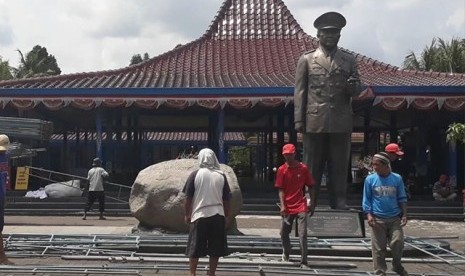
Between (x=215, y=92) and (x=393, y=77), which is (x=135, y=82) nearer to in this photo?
(x=215, y=92)

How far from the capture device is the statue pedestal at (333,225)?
10.2m

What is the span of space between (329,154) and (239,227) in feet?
14.1

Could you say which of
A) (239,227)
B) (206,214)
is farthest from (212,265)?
(239,227)

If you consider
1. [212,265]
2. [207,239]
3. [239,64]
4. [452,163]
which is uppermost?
[239,64]

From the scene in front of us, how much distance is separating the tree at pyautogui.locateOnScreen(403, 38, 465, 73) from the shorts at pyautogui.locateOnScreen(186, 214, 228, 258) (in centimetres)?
2899

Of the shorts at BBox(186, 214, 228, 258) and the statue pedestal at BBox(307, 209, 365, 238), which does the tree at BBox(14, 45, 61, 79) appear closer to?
the statue pedestal at BBox(307, 209, 365, 238)

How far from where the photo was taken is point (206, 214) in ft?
23.8

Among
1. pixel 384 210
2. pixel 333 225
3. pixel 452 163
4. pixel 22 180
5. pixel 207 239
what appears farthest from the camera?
pixel 452 163

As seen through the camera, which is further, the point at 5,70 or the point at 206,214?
the point at 5,70

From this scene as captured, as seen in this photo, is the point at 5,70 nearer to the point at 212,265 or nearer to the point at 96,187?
the point at 96,187

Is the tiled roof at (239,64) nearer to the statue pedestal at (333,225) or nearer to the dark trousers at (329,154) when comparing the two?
the dark trousers at (329,154)

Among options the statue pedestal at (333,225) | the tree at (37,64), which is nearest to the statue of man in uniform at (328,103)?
the statue pedestal at (333,225)

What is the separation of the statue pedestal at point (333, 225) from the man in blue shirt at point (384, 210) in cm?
239

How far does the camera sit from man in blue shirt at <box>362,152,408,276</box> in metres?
7.66
